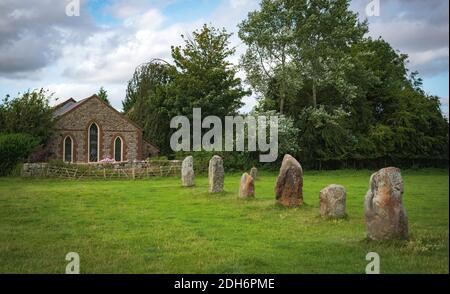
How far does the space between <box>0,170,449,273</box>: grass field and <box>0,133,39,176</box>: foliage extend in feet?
54.8

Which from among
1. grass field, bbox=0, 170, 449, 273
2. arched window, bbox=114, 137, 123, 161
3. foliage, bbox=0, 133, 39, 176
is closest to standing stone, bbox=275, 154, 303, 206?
grass field, bbox=0, 170, 449, 273

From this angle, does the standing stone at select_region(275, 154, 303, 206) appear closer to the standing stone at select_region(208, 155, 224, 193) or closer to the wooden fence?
the standing stone at select_region(208, 155, 224, 193)

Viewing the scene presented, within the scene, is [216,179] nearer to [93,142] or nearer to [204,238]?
[204,238]

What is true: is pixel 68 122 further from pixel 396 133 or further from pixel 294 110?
pixel 396 133

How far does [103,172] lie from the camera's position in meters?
33.1

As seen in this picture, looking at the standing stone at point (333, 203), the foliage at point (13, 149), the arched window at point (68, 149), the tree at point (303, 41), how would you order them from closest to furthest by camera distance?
1. the standing stone at point (333, 203)
2. the foliage at point (13, 149)
3. the tree at point (303, 41)
4. the arched window at point (68, 149)

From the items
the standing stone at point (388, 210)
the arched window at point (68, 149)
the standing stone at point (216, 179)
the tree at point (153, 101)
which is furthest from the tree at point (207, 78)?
the standing stone at point (388, 210)

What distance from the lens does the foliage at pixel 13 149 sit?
33.8m

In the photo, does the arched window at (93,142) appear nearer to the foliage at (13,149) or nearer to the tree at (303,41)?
the foliage at (13,149)

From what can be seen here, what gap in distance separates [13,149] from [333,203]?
27415mm

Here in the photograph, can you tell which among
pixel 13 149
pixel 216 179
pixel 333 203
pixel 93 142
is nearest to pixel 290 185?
pixel 333 203

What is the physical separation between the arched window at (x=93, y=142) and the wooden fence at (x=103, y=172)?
9.19 m

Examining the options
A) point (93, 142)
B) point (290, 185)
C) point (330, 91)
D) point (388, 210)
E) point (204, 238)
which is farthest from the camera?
point (93, 142)
